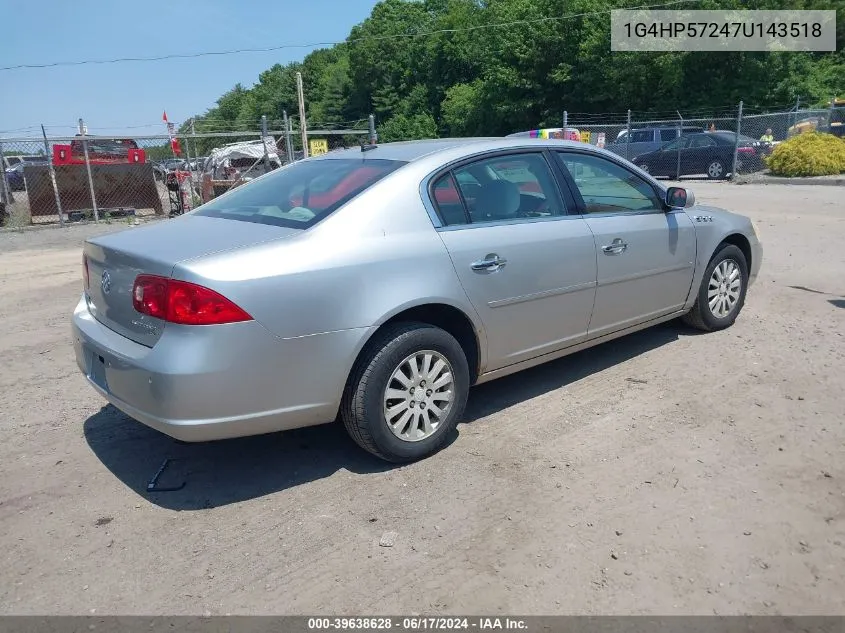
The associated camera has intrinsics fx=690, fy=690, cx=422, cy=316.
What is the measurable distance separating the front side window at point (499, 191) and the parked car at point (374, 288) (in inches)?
0.5

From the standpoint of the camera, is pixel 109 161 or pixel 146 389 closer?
pixel 146 389

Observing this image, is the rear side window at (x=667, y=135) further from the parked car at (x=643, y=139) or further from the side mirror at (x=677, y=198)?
the side mirror at (x=677, y=198)

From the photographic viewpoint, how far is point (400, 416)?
11.6ft

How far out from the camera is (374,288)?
11.0 feet

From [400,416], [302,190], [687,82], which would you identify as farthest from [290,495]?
[687,82]

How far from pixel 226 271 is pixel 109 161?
15.7 m

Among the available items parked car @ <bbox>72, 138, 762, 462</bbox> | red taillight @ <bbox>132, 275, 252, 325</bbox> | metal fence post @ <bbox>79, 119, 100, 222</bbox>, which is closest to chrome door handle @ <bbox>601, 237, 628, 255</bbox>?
parked car @ <bbox>72, 138, 762, 462</bbox>

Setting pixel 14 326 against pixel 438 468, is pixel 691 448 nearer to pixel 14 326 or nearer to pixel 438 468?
pixel 438 468

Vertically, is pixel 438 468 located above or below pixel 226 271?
below

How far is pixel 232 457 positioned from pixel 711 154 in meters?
21.2

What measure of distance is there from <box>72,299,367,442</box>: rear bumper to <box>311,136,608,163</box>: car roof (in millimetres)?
1264

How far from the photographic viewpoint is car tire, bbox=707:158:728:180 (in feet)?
70.6

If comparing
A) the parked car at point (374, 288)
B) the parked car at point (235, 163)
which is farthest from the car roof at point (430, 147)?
the parked car at point (235, 163)

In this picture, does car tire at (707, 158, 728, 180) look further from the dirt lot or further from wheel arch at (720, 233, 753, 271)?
the dirt lot
